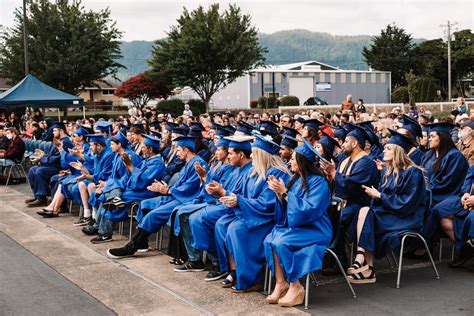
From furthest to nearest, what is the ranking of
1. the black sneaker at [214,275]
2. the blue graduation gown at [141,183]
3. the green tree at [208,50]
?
the green tree at [208,50], the blue graduation gown at [141,183], the black sneaker at [214,275]

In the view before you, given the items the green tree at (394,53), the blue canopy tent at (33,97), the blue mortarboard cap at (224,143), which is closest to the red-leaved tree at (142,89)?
the blue canopy tent at (33,97)

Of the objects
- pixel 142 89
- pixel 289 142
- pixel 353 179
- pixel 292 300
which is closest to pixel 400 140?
pixel 353 179

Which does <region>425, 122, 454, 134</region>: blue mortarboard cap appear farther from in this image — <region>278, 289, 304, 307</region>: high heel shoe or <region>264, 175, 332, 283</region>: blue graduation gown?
<region>278, 289, 304, 307</region>: high heel shoe

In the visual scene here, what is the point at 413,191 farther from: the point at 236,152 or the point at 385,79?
the point at 385,79

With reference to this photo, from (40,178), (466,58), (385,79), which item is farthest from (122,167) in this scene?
(466,58)

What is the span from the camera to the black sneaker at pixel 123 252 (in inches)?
312

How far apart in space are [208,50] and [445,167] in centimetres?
3284

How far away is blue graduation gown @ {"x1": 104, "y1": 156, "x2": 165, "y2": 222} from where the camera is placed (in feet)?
28.8

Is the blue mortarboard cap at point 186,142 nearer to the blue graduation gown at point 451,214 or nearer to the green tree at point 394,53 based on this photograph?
the blue graduation gown at point 451,214

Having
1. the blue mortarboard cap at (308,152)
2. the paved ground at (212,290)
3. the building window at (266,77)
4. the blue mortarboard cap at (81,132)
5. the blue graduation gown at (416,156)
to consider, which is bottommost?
the paved ground at (212,290)

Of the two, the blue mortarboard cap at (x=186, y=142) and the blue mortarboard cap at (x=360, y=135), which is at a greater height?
the blue mortarboard cap at (x=360, y=135)

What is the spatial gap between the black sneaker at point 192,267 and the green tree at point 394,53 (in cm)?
7155

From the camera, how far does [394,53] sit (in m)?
76.2

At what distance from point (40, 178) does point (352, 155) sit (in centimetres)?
743
